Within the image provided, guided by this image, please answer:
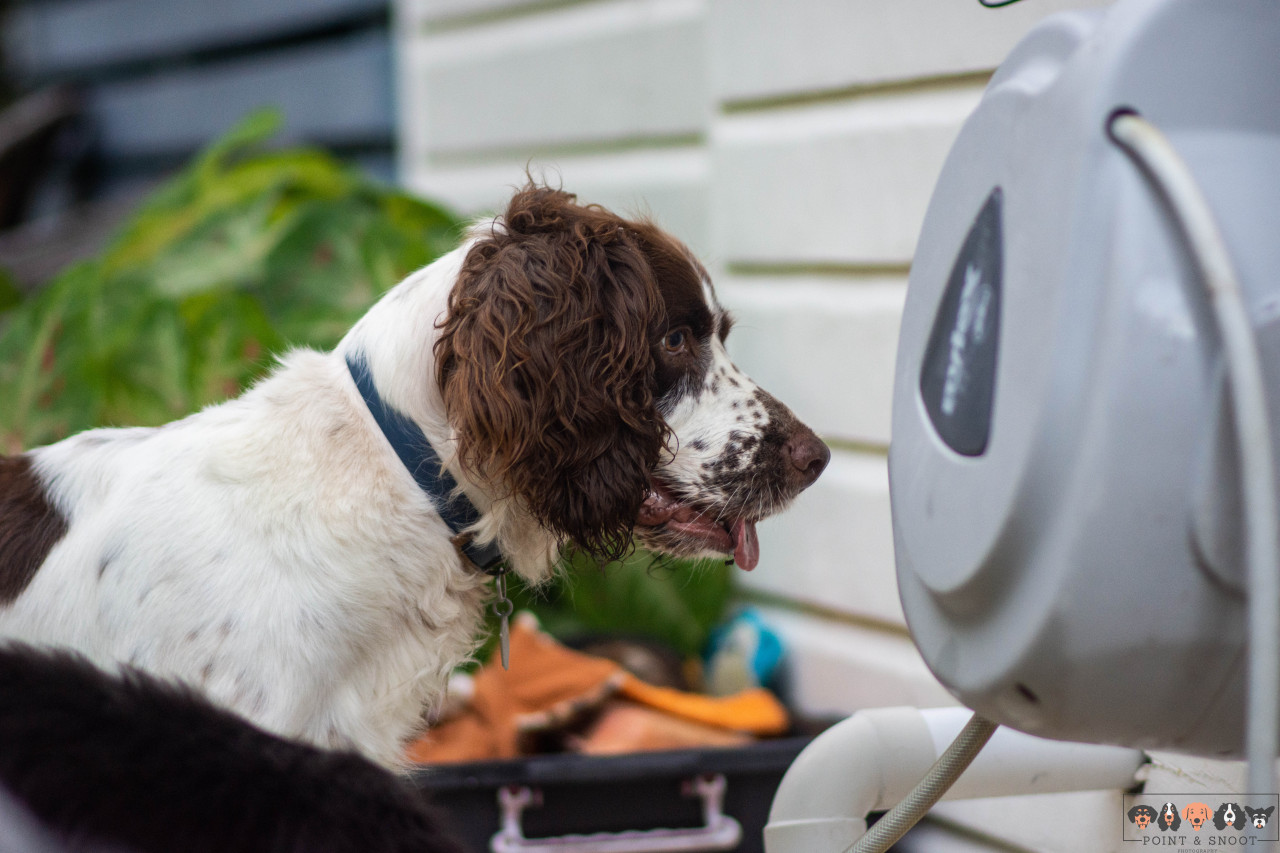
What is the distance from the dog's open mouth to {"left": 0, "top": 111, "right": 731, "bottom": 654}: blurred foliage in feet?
2.94

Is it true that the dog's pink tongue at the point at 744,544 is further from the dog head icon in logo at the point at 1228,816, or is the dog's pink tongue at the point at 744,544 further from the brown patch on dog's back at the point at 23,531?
the brown patch on dog's back at the point at 23,531

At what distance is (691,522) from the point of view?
1.96 metres

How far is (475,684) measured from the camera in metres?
2.95

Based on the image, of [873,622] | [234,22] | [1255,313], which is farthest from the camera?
[234,22]

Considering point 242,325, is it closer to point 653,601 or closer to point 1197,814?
point 653,601

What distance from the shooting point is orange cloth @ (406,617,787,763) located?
281 centimetres

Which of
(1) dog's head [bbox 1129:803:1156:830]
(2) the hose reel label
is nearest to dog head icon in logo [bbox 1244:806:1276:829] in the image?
(2) the hose reel label

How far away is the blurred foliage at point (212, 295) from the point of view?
10.2ft

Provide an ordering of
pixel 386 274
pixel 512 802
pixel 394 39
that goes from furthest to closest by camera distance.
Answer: pixel 394 39 → pixel 386 274 → pixel 512 802

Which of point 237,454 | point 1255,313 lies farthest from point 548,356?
point 1255,313

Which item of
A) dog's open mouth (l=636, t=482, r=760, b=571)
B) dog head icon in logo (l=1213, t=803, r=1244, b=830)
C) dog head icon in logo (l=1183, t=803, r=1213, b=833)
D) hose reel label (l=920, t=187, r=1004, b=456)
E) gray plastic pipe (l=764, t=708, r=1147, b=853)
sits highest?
hose reel label (l=920, t=187, r=1004, b=456)

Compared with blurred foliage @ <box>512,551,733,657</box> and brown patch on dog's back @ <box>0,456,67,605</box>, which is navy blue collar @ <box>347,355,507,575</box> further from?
blurred foliage @ <box>512,551,733,657</box>

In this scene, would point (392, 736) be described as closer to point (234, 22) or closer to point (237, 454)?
point (237, 454)

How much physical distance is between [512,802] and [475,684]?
589mm
